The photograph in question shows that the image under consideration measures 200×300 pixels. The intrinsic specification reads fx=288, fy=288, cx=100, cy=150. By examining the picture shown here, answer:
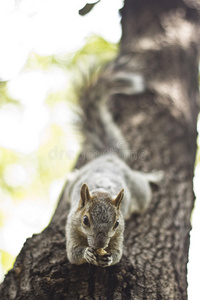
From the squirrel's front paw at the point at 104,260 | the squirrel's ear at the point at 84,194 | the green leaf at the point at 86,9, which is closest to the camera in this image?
the green leaf at the point at 86,9

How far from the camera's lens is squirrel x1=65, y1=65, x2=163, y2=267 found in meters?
1.98

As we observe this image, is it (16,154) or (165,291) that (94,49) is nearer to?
(16,154)

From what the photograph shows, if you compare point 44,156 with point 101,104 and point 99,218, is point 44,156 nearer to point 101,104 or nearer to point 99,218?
point 101,104

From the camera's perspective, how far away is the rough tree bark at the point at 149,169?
190 cm

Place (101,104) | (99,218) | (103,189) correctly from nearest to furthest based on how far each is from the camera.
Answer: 1. (99,218)
2. (103,189)
3. (101,104)

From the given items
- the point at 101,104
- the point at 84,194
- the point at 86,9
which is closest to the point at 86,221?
the point at 84,194

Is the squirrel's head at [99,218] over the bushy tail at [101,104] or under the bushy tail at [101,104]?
under

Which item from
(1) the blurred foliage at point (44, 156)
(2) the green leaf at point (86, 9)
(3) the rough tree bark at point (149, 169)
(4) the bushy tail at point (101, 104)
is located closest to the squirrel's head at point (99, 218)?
(3) the rough tree bark at point (149, 169)

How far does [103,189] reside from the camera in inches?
102

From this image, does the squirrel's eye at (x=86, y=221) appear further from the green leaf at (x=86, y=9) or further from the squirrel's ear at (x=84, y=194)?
the green leaf at (x=86, y=9)

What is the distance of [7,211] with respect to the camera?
20.8 feet

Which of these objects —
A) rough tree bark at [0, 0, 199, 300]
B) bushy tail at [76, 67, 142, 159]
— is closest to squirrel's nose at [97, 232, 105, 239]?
rough tree bark at [0, 0, 199, 300]

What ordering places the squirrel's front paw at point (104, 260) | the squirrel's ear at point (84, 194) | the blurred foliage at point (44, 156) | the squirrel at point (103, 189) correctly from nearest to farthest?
the squirrel's front paw at point (104, 260)
the squirrel at point (103, 189)
the squirrel's ear at point (84, 194)
the blurred foliage at point (44, 156)

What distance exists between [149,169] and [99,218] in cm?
147
